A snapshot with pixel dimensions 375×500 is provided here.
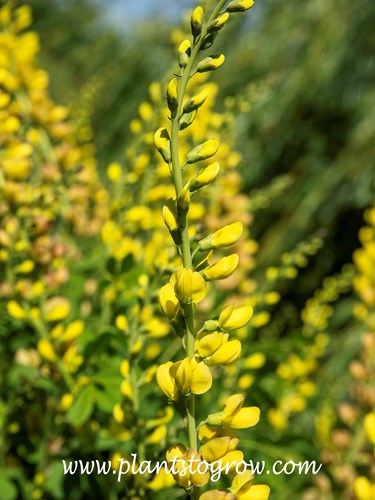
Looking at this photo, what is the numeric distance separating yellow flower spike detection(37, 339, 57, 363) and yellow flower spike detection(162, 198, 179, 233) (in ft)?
1.26

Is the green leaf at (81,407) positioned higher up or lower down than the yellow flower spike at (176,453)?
lower down

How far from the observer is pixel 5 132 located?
972 millimetres

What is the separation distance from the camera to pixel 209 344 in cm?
53

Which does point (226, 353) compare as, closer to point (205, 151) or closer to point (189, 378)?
point (189, 378)

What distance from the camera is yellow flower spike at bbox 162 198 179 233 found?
0.54 meters

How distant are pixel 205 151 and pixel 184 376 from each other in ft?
0.62

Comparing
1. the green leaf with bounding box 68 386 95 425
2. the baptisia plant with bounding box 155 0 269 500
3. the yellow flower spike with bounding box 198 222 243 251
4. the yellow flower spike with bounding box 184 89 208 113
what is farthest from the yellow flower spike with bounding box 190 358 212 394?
the green leaf with bounding box 68 386 95 425

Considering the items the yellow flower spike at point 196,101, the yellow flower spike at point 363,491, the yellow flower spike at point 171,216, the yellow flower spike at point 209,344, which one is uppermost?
the yellow flower spike at point 196,101

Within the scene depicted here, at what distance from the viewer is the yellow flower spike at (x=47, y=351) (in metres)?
0.86

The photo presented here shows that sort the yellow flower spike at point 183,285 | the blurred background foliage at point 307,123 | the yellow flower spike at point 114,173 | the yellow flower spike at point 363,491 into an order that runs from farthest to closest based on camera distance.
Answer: the blurred background foliage at point 307,123 < the yellow flower spike at point 114,173 < the yellow flower spike at point 363,491 < the yellow flower spike at point 183,285

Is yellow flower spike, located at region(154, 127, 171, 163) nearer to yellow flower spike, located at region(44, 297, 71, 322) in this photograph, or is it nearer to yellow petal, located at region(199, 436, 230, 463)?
yellow petal, located at region(199, 436, 230, 463)

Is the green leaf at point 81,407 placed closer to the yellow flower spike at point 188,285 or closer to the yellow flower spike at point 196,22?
the yellow flower spike at point 188,285

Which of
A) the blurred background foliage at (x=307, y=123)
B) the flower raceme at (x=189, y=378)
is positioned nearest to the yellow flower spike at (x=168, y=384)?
the flower raceme at (x=189, y=378)

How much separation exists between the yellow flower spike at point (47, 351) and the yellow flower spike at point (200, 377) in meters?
0.38
